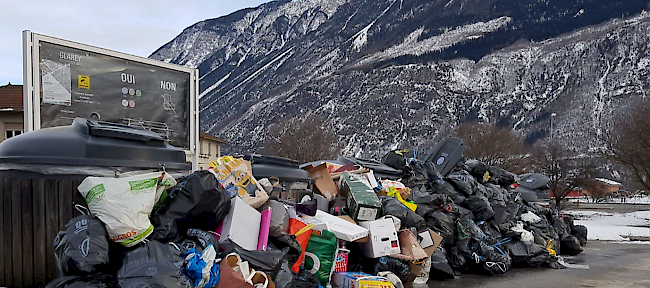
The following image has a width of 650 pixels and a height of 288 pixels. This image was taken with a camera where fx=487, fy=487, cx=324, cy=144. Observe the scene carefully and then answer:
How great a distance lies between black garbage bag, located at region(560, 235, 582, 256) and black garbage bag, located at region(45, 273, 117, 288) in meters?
8.34

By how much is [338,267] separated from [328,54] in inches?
5389

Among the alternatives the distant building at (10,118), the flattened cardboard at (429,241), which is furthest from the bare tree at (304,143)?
the flattened cardboard at (429,241)

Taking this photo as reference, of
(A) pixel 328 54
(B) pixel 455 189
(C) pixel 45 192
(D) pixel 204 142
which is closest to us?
(C) pixel 45 192

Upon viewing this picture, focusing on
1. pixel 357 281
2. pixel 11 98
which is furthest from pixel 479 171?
pixel 11 98

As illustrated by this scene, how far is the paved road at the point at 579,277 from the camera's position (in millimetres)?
5746

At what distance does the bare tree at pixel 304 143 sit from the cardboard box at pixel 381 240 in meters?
26.5

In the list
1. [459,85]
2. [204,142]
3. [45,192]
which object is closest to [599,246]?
[45,192]

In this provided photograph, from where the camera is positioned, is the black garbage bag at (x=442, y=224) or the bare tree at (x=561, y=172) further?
the bare tree at (x=561, y=172)

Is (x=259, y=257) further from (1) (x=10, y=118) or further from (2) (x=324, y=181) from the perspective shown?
(1) (x=10, y=118)

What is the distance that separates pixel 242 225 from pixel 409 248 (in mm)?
2087

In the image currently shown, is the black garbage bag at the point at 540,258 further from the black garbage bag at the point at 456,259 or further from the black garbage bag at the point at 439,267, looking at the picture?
the black garbage bag at the point at 439,267

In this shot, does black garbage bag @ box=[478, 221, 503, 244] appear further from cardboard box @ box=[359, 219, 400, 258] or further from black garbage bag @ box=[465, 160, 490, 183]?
cardboard box @ box=[359, 219, 400, 258]

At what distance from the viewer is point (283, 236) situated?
3982 mm

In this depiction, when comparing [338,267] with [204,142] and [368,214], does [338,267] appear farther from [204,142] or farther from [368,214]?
[204,142]
